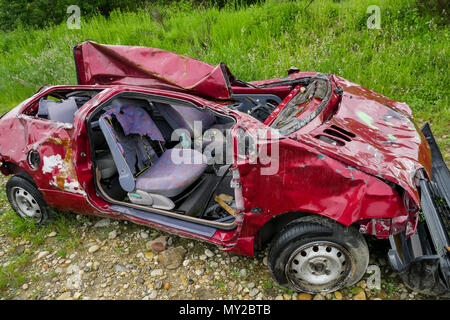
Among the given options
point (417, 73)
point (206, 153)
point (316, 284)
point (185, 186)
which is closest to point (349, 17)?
point (417, 73)

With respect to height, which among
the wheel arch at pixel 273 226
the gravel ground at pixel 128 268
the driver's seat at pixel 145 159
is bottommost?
the gravel ground at pixel 128 268

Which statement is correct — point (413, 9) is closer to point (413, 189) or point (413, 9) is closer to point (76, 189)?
point (413, 189)

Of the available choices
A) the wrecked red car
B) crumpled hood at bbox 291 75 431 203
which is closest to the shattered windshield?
the wrecked red car

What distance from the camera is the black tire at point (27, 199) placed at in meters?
3.70

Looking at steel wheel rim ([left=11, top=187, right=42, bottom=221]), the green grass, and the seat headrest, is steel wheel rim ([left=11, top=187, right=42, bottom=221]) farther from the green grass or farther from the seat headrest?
the green grass

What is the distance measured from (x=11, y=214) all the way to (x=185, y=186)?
2.44 meters

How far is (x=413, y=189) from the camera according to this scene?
2252 mm

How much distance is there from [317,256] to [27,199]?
10.5 ft

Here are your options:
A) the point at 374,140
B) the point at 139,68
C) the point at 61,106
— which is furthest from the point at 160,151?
the point at 374,140

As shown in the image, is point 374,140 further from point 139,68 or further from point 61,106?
point 61,106

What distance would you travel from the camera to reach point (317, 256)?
2570mm

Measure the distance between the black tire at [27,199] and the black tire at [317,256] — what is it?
8.64ft

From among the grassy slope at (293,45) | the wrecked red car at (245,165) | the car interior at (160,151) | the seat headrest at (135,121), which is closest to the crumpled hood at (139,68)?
the wrecked red car at (245,165)

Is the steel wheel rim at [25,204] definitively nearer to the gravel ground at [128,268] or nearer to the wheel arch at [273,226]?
the gravel ground at [128,268]
